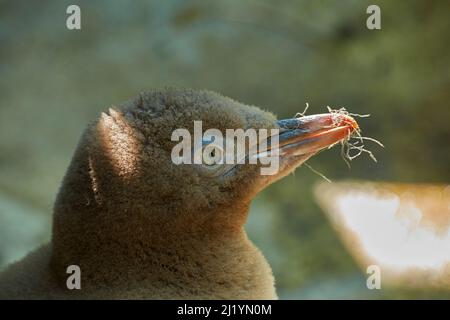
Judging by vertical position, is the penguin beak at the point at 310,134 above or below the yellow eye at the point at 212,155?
above

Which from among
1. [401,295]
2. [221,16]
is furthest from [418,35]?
[401,295]

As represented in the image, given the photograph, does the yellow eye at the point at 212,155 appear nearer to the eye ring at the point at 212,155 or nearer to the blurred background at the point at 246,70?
the eye ring at the point at 212,155

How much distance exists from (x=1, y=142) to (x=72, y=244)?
5017 millimetres

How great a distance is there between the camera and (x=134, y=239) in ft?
9.28

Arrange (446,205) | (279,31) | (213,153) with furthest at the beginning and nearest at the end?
(279,31)
(446,205)
(213,153)

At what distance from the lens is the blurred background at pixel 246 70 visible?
23.4 feet

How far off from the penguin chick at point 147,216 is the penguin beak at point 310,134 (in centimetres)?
26

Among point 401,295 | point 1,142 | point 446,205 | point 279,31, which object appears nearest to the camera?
point 401,295

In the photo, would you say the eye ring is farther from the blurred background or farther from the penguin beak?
the blurred background

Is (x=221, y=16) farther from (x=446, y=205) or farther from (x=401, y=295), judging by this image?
(x=401, y=295)

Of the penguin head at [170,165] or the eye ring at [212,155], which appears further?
the eye ring at [212,155]

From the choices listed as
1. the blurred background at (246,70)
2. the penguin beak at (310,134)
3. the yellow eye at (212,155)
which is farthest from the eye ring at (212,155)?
the blurred background at (246,70)

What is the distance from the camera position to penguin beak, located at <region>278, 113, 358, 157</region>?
3.19 m

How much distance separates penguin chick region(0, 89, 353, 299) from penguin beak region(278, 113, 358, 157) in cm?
26
